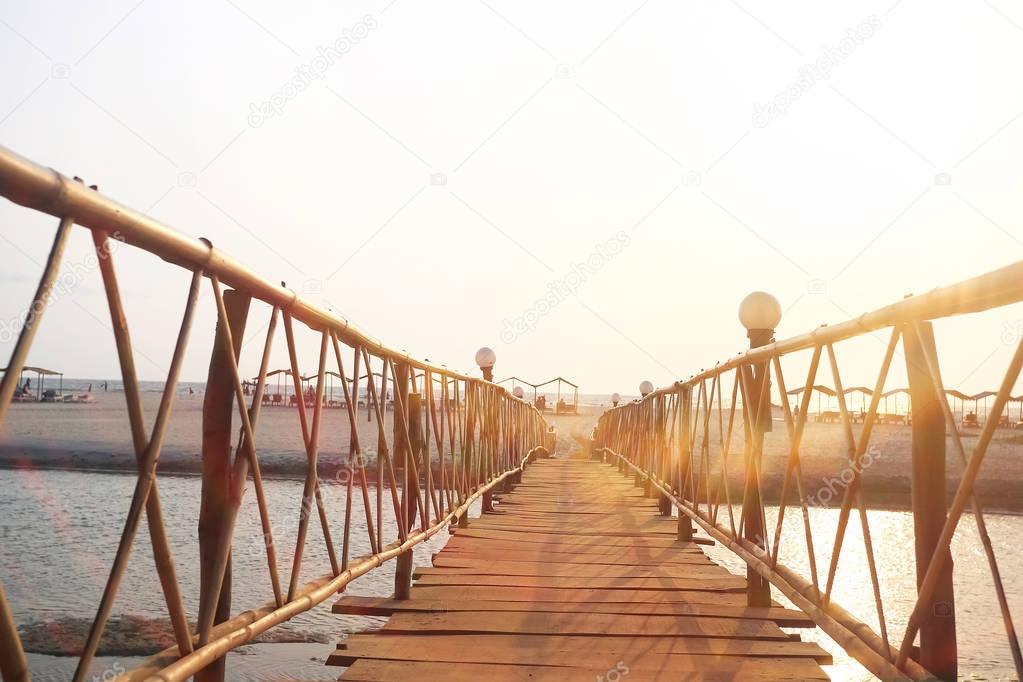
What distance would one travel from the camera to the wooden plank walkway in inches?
118

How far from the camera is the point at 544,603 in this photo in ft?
13.3

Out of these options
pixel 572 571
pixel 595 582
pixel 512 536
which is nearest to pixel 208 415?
pixel 595 582

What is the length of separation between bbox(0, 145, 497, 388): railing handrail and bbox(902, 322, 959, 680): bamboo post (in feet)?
5.84

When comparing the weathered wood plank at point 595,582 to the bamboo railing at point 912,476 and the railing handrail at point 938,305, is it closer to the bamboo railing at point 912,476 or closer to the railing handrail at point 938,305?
the bamboo railing at point 912,476

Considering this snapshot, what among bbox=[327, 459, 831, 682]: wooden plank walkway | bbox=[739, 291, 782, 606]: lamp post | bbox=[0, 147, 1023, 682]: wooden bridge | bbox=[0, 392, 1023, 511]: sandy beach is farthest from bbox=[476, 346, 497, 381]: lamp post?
bbox=[739, 291, 782, 606]: lamp post

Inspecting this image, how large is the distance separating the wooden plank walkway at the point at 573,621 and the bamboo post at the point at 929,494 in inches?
43.1

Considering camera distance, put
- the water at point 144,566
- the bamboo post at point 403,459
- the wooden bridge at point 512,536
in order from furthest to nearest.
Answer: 1. the water at point 144,566
2. the bamboo post at point 403,459
3. the wooden bridge at point 512,536

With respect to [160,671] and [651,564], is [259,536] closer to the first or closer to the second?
[651,564]

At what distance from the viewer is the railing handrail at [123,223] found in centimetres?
120

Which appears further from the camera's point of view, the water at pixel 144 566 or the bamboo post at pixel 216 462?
the water at pixel 144 566

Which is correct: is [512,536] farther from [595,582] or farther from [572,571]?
[595,582]

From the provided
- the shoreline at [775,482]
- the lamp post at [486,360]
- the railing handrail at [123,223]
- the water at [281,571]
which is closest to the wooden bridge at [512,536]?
the railing handrail at [123,223]

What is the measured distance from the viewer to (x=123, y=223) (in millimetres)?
1474

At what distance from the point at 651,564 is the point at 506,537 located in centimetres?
140
